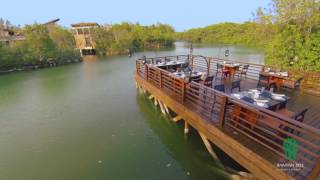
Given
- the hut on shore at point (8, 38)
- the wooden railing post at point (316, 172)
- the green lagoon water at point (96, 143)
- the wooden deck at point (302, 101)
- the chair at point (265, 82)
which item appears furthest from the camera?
the hut on shore at point (8, 38)

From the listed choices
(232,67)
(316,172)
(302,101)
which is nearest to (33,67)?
(232,67)

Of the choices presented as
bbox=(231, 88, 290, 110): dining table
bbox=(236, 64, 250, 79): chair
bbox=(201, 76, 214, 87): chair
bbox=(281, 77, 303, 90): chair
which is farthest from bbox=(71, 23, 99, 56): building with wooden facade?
bbox=(231, 88, 290, 110): dining table

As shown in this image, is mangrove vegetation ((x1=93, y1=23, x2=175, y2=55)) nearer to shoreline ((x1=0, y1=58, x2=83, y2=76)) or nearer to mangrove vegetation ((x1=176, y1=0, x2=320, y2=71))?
shoreline ((x1=0, y1=58, x2=83, y2=76))

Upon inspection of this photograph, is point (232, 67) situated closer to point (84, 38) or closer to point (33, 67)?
point (33, 67)

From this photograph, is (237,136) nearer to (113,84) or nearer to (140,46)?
(113,84)

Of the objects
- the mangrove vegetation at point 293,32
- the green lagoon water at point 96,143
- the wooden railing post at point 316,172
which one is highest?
the mangrove vegetation at point 293,32

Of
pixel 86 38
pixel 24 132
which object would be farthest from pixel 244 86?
pixel 86 38

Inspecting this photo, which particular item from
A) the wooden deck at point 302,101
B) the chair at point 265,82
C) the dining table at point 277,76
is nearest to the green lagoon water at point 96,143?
the wooden deck at point 302,101

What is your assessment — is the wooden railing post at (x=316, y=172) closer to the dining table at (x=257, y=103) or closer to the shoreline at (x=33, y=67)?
the dining table at (x=257, y=103)
